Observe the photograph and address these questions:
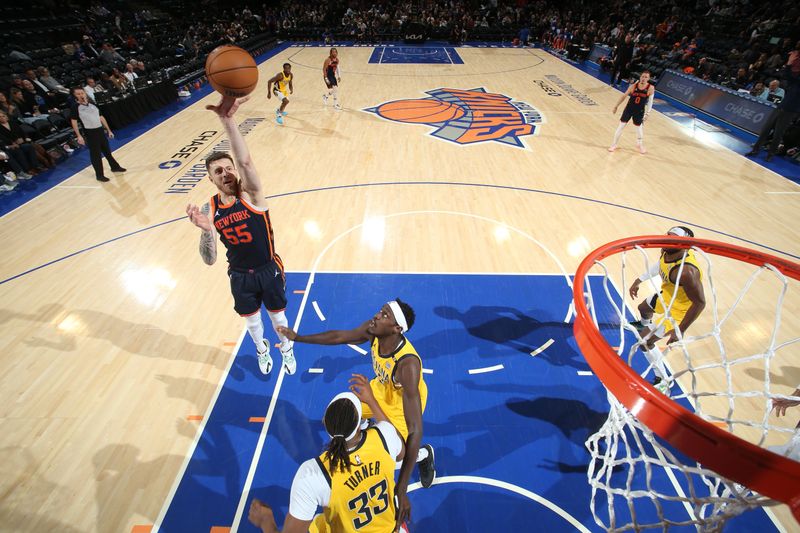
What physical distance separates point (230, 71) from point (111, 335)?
3497mm

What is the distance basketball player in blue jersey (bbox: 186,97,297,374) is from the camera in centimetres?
304

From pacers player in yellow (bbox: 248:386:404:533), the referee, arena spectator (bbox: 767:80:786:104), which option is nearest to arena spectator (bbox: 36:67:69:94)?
the referee

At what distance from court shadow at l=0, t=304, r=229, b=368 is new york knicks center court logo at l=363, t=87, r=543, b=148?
26.0 ft

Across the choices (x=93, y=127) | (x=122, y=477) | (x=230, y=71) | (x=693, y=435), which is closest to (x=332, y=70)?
(x=93, y=127)

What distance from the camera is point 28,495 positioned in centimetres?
331

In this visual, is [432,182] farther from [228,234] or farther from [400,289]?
[228,234]

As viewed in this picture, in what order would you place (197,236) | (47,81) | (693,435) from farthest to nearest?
(47,81) < (197,236) < (693,435)

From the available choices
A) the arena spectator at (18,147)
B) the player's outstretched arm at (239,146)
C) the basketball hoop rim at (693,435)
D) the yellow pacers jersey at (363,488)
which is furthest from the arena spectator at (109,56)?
the basketball hoop rim at (693,435)

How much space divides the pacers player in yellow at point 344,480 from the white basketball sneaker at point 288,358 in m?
2.14

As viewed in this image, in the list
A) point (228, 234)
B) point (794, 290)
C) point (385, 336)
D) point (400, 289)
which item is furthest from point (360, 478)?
point (794, 290)

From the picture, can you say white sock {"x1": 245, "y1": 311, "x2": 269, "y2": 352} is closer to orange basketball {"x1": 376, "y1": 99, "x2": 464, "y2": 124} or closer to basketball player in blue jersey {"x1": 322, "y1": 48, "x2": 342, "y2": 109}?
orange basketball {"x1": 376, "y1": 99, "x2": 464, "y2": 124}

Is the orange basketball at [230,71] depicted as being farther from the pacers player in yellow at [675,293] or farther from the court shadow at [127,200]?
the court shadow at [127,200]

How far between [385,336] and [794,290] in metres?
6.34

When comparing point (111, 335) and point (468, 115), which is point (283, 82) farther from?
point (111, 335)
